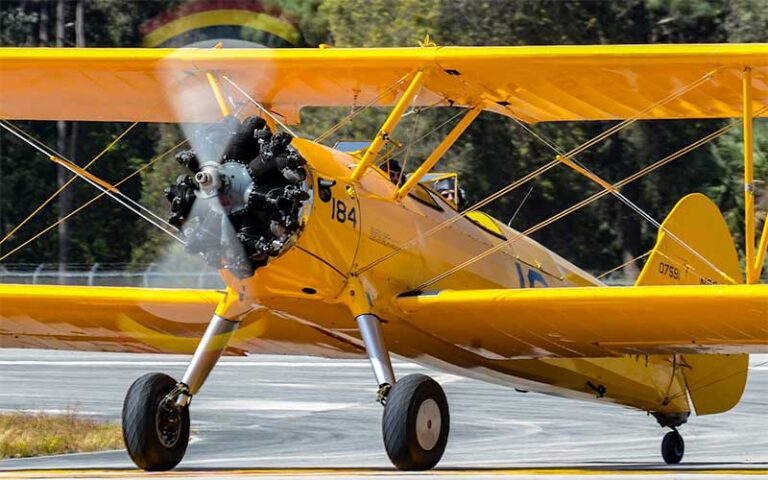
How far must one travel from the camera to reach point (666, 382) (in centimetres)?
1254

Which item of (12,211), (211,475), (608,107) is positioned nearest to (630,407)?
(608,107)

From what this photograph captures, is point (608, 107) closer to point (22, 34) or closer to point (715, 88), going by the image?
point (715, 88)

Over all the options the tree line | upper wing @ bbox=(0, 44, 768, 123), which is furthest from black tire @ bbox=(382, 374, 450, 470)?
the tree line

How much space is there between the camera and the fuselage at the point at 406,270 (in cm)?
923

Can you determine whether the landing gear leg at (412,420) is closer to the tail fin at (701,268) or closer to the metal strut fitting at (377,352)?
the metal strut fitting at (377,352)

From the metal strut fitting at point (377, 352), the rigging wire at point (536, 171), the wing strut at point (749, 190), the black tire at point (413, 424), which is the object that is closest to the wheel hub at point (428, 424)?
the black tire at point (413, 424)

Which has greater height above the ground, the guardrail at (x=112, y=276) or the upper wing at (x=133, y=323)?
the upper wing at (x=133, y=323)

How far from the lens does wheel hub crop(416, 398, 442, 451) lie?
8.66m

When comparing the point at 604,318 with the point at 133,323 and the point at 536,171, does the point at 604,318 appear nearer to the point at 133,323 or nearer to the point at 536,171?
the point at 536,171

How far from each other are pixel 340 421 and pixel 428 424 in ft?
22.8

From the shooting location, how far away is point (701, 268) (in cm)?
1255

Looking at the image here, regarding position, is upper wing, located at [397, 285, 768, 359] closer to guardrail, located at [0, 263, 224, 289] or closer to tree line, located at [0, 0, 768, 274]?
guardrail, located at [0, 263, 224, 289]

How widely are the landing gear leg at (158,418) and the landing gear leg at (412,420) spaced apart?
1.24m

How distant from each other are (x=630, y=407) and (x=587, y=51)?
4038 mm
